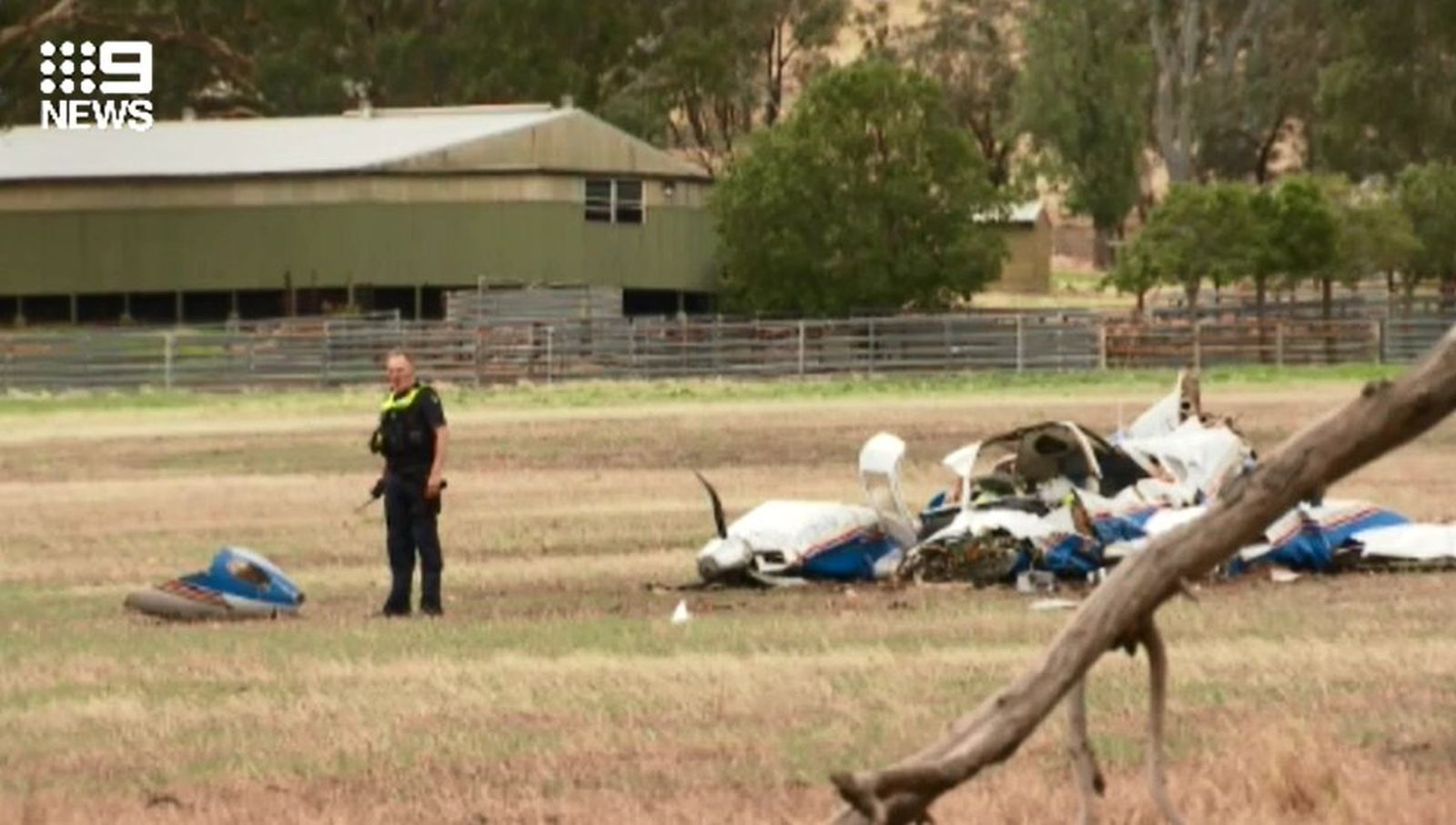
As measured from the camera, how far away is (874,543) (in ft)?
82.1

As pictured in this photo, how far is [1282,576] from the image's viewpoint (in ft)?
81.0

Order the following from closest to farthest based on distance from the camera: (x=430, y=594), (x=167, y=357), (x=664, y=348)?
(x=430, y=594), (x=167, y=357), (x=664, y=348)

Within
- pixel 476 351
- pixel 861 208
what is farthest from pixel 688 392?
pixel 861 208

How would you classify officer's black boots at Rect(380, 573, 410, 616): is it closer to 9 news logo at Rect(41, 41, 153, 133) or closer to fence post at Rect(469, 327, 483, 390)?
fence post at Rect(469, 327, 483, 390)

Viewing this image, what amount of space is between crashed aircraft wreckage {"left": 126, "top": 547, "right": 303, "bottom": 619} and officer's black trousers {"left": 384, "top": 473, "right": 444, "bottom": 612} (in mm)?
983

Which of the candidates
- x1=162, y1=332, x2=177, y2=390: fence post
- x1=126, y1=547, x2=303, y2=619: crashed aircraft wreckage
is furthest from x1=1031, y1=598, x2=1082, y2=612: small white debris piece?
x1=162, y1=332, x2=177, y2=390: fence post

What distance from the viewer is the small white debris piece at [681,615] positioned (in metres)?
22.4

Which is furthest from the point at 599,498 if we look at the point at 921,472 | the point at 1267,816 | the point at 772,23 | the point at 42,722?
the point at 772,23

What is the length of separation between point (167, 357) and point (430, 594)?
51861 mm

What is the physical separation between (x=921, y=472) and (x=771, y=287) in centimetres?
4194

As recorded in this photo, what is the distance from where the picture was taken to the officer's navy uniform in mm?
22766

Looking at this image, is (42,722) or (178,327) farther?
(178,327)

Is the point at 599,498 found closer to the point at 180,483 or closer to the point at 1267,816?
the point at 180,483

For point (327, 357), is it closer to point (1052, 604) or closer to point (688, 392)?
point (688, 392)
